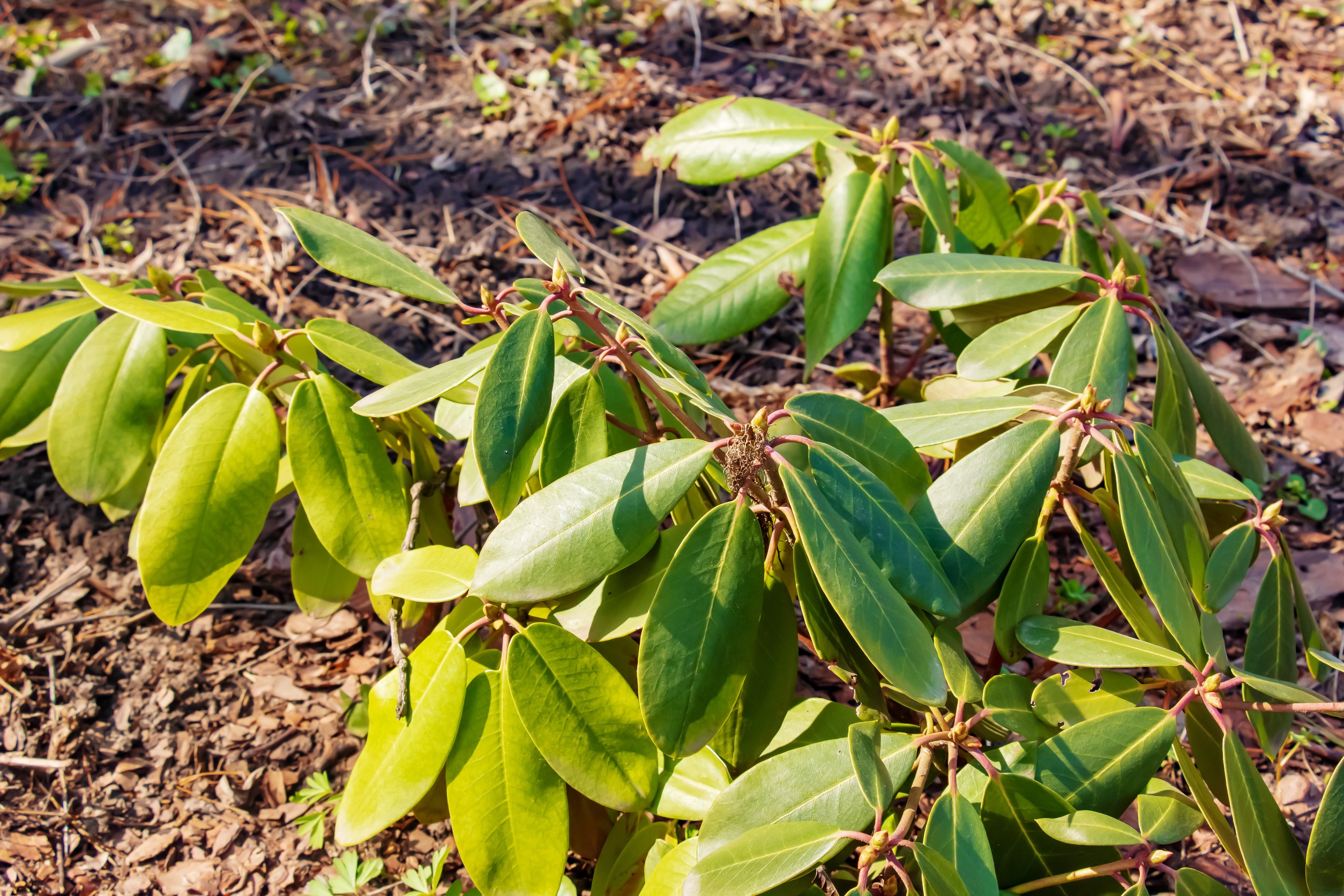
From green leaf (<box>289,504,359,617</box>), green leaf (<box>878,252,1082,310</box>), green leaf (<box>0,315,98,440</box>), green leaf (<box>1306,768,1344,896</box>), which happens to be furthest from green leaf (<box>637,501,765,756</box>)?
green leaf (<box>0,315,98,440</box>)

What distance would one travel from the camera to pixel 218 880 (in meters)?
1.38

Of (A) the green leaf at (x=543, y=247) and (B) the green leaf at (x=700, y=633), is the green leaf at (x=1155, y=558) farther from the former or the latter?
(A) the green leaf at (x=543, y=247)

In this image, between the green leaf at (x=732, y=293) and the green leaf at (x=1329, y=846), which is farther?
the green leaf at (x=732, y=293)

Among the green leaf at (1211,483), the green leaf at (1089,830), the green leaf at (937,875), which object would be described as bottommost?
the green leaf at (1089,830)

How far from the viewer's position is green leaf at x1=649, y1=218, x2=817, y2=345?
143cm

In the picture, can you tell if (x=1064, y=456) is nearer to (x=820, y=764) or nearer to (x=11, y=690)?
(x=820, y=764)

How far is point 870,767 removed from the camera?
771mm

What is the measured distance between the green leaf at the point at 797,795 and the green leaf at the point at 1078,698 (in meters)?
0.21

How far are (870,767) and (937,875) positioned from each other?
108 mm

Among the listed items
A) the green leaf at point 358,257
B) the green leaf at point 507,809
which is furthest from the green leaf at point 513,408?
the green leaf at point 507,809

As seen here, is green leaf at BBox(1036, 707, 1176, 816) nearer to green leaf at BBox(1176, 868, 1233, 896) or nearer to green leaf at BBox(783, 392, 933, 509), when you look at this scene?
green leaf at BBox(1176, 868, 1233, 896)

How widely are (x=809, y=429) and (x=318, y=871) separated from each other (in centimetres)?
115

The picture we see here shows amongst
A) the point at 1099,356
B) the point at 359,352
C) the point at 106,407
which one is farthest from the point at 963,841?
the point at 106,407

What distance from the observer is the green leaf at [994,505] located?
3.00 ft
